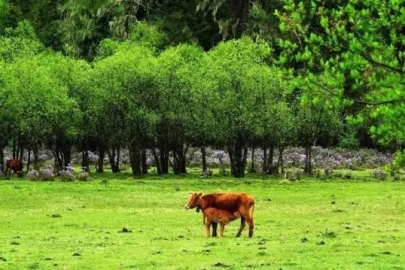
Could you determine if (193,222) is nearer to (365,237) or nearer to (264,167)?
(365,237)

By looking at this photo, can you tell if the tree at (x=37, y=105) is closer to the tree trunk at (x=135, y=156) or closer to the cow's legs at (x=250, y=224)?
the tree trunk at (x=135, y=156)

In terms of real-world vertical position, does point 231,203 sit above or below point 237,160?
below

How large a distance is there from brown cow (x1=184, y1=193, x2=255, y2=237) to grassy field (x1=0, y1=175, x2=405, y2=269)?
2.71ft

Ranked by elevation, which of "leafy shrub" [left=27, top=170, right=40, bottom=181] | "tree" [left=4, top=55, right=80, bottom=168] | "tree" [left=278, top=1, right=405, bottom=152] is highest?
"tree" [left=4, top=55, right=80, bottom=168]

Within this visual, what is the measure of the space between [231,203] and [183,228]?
4.18 m

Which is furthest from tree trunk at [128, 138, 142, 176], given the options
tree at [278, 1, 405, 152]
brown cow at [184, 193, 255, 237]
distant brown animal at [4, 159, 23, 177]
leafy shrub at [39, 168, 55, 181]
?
tree at [278, 1, 405, 152]

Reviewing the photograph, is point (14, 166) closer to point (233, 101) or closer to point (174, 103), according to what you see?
point (174, 103)

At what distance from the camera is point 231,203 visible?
1065 inches

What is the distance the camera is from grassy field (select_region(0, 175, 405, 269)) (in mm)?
22672

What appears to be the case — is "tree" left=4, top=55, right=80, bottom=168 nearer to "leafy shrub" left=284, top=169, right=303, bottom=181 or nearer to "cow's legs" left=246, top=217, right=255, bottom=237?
"leafy shrub" left=284, top=169, right=303, bottom=181

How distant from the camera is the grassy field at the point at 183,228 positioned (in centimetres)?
2267

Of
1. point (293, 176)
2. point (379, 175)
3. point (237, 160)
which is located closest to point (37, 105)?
point (237, 160)

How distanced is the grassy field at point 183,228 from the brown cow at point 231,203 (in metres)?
0.83

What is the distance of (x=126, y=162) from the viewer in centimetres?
7575
